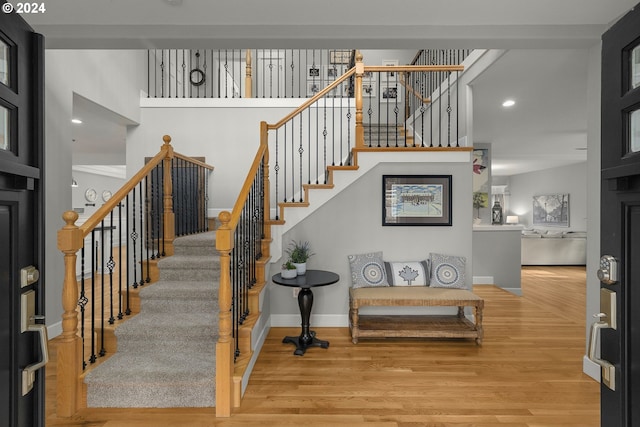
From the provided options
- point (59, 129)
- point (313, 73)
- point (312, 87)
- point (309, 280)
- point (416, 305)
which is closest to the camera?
point (309, 280)

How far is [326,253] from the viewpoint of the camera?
4.14 meters

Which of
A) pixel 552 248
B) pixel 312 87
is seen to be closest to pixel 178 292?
pixel 312 87

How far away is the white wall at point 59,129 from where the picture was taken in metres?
3.71

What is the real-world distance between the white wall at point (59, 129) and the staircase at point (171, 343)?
55.2 inches

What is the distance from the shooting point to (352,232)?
414 cm

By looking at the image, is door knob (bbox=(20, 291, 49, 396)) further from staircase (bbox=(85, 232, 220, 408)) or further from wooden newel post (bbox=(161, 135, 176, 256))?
wooden newel post (bbox=(161, 135, 176, 256))

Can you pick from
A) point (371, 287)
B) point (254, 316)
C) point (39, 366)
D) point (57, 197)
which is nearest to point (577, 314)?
point (371, 287)

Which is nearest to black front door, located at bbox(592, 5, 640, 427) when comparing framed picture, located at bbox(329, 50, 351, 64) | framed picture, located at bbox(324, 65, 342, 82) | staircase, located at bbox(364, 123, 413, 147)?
staircase, located at bbox(364, 123, 413, 147)

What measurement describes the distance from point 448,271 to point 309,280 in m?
1.71

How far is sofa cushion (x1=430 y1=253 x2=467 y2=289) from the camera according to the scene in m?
3.93

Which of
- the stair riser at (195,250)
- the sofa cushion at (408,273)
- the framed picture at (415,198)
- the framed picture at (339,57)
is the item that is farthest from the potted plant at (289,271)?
the framed picture at (339,57)

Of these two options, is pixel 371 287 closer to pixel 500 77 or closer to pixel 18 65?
pixel 500 77

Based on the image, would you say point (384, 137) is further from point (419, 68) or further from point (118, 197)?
point (118, 197)

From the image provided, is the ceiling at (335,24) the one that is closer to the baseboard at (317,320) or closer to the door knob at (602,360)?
the door knob at (602,360)
